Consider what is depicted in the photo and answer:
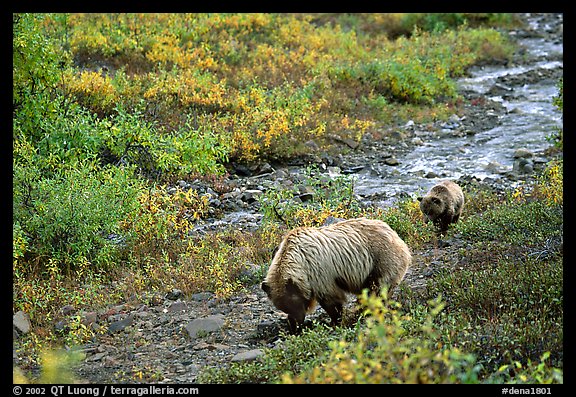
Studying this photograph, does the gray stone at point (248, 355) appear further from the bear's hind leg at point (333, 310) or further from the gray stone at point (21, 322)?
the gray stone at point (21, 322)

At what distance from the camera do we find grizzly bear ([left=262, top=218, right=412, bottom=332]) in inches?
310

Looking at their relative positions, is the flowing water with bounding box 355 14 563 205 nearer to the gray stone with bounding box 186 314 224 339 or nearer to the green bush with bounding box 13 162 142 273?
the green bush with bounding box 13 162 142 273

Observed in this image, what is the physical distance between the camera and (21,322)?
341 inches

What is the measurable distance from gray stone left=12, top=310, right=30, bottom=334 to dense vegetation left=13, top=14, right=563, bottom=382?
150 mm

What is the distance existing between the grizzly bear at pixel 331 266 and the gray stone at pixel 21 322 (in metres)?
3.13

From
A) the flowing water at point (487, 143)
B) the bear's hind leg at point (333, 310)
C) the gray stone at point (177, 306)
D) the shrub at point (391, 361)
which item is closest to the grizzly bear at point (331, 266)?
the bear's hind leg at point (333, 310)

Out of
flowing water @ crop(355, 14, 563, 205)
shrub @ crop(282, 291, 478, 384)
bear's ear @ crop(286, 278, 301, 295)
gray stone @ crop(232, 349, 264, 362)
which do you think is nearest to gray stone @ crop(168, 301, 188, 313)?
gray stone @ crop(232, 349, 264, 362)

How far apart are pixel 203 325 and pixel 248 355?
119 centimetres

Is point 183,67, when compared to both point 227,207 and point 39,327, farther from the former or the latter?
point 39,327

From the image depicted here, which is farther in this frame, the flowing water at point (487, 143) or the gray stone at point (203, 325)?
the flowing water at point (487, 143)

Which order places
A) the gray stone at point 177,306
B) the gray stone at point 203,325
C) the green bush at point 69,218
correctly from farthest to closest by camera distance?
the green bush at point 69,218
the gray stone at point 177,306
the gray stone at point 203,325

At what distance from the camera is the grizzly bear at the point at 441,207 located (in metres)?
11.6

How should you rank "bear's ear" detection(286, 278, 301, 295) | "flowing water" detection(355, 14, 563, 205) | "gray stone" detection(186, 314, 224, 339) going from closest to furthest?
"bear's ear" detection(286, 278, 301, 295)
"gray stone" detection(186, 314, 224, 339)
"flowing water" detection(355, 14, 563, 205)
